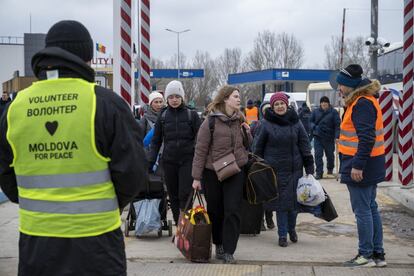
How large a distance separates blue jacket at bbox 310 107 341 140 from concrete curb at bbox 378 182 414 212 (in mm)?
1962

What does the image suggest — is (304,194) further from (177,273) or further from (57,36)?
(57,36)

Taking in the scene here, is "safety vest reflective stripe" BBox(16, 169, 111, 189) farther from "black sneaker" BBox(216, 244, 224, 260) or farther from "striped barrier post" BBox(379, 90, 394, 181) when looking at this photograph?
"striped barrier post" BBox(379, 90, 394, 181)

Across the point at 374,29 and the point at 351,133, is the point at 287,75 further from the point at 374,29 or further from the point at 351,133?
the point at 351,133

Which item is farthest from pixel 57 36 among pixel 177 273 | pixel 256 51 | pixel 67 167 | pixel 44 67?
pixel 256 51

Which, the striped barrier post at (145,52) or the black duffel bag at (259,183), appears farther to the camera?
the striped barrier post at (145,52)

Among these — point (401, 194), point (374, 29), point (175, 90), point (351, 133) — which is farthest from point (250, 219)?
point (374, 29)

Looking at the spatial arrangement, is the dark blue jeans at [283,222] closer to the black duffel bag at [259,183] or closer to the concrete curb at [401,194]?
the black duffel bag at [259,183]

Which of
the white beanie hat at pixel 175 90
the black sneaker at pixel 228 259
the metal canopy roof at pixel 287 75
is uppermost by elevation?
the metal canopy roof at pixel 287 75

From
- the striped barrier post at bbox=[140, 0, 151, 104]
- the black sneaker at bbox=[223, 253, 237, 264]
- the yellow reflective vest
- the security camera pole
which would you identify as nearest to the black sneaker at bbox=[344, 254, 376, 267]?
the black sneaker at bbox=[223, 253, 237, 264]

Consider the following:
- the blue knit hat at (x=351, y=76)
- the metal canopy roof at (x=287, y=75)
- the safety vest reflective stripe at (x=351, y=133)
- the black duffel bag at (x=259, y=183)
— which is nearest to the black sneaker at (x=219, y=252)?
the black duffel bag at (x=259, y=183)

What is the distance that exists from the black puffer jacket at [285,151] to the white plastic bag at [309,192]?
0.08 m

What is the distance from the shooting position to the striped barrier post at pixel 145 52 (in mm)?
9523

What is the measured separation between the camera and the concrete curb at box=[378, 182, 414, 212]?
955cm

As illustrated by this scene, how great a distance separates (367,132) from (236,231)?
5.39 ft
